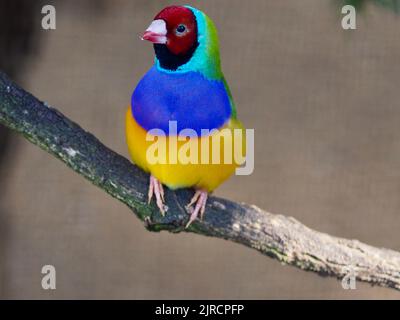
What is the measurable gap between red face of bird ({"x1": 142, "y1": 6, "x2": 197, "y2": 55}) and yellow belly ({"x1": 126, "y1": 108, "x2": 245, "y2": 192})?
0.57 feet

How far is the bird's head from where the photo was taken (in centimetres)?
148

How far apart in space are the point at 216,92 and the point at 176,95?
80 mm

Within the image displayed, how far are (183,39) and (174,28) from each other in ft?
0.09

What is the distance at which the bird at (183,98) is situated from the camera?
58.9 inches

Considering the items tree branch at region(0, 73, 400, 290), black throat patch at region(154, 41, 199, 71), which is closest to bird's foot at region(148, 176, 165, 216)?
tree branch at region(0, 73, 400, 290)

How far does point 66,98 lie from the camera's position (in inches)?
114

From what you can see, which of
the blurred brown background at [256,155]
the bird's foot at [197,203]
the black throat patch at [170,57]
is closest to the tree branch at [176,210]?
the bird's foot at [197,203]

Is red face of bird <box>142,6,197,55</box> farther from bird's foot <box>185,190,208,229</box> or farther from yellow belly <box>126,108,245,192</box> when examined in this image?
bird's foot <box>185,190,208,229</box>

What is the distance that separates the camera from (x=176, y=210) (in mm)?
1658

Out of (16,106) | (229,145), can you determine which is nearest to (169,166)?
(229,145)

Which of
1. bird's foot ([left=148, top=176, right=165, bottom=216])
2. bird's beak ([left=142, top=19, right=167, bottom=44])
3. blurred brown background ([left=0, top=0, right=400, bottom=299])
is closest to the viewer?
bird's beak ([left=142, top=19, right=167, bottom=44])

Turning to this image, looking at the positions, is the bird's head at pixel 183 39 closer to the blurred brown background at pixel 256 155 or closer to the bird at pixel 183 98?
the bird at pixel 183 98

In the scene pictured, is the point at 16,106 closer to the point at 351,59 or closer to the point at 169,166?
the point at 169,166

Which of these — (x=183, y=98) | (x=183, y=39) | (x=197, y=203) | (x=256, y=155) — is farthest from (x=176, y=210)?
(x=256, y=155)
